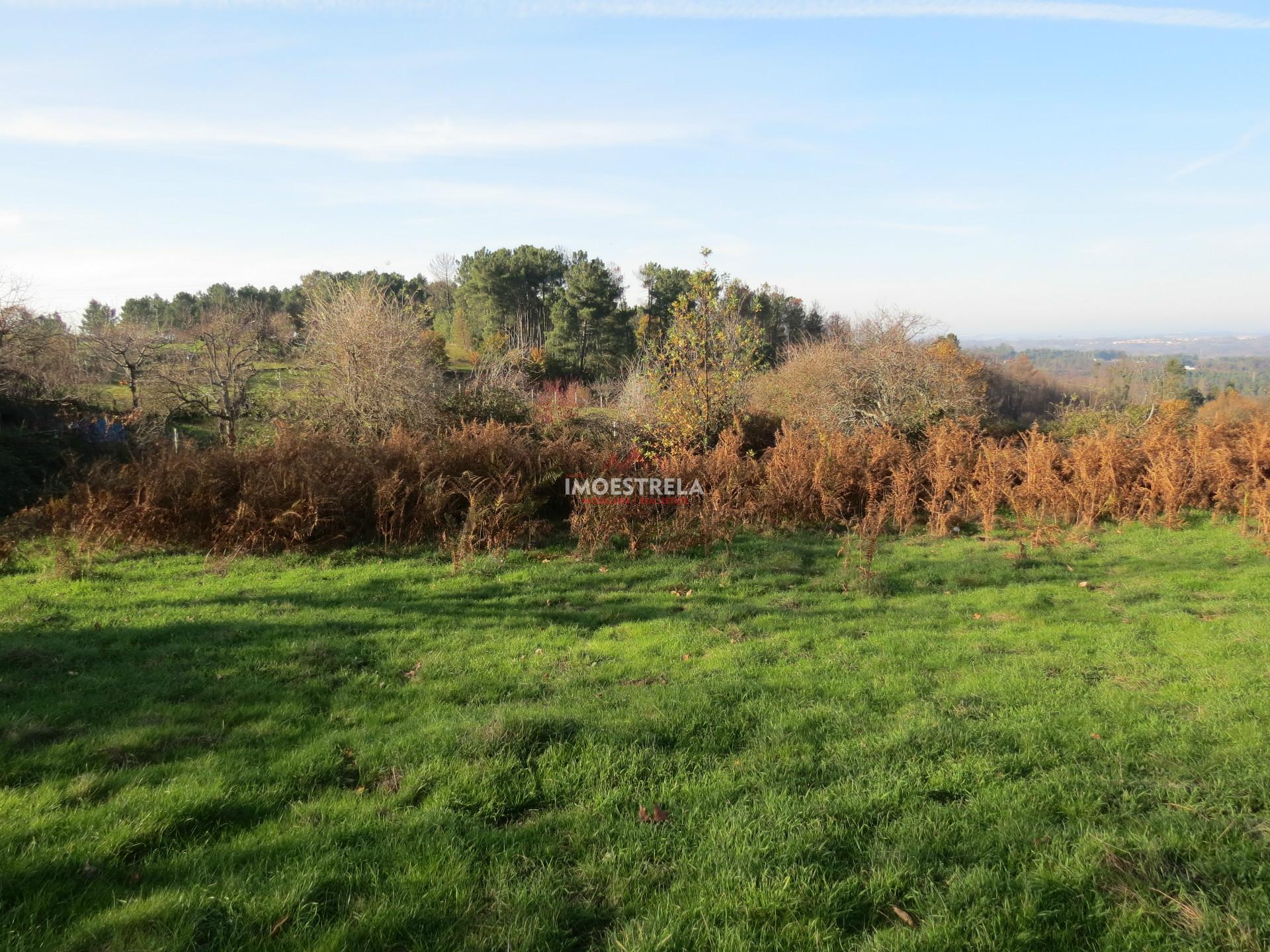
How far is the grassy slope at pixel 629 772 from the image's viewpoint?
2.37 meters

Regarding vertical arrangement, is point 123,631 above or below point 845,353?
below

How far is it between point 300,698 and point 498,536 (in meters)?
4.78

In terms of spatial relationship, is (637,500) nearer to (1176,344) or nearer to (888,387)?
(888,387)

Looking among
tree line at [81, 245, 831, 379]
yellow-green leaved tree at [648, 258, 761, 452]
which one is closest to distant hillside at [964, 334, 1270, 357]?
tree line at [81, 245, 831, 379]

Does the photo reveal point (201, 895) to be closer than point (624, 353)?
Yes

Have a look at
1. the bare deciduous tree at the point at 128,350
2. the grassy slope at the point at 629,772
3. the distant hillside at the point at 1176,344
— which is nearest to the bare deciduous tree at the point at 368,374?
the grassy slope at the point at 629,772

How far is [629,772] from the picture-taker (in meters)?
3.55

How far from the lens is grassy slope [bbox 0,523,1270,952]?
93.4 inches

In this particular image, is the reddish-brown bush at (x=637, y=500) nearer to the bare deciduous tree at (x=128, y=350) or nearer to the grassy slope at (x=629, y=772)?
the grassy slope at (x=629, y=772)

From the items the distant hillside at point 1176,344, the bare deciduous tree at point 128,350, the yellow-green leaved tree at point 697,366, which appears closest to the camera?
the yellow-green leaved tree at point 697,366

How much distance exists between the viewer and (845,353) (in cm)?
1950

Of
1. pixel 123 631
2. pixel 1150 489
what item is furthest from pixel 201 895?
pixel 1150 489

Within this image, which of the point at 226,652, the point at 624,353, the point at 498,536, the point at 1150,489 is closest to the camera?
the point at 226,652

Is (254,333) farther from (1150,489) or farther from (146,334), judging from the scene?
(1150,489)
